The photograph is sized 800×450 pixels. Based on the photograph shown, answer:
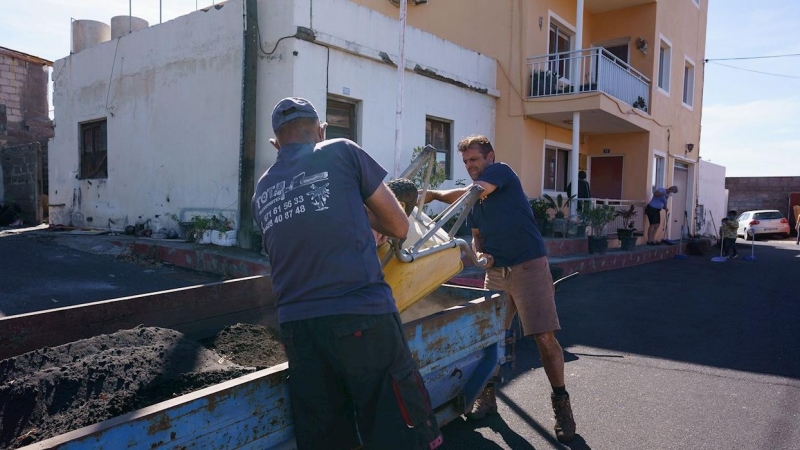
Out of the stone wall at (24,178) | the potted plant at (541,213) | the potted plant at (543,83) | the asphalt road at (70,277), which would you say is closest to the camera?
the asphalt road at (70,277)

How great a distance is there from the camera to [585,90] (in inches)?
494

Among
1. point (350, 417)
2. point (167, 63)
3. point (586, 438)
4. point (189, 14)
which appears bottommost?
point (586, 438)

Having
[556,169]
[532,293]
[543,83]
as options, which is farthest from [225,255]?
[556,169]

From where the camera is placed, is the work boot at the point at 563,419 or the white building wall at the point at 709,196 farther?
the white building wall at the point at 709,196

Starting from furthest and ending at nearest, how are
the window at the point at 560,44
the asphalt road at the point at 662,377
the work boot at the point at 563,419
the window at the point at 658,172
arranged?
the window at the point at 658,172 → the window at the point at 560,44 → the asphalt road at the point at 662,377 → the work boot at the point at 563,419

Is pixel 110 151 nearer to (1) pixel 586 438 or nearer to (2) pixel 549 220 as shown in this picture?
(2) pixel 549 220

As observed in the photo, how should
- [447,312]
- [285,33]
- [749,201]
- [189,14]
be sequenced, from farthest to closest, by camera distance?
[749,201] < [189,14] < [285,33] < [447,312]

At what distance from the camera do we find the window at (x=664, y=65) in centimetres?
1590

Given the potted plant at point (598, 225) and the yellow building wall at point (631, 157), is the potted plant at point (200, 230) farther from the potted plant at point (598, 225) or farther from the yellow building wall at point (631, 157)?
the yellow building wall at point (631, 157)

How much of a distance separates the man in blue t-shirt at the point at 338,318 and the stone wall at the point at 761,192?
3251 cm

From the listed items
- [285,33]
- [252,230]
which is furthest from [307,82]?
[252,230]

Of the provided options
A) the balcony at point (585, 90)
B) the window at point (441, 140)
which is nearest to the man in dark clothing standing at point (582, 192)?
the balcony at point (585, 90)

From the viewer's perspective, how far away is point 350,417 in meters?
2.06

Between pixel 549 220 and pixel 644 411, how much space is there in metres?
8.60
